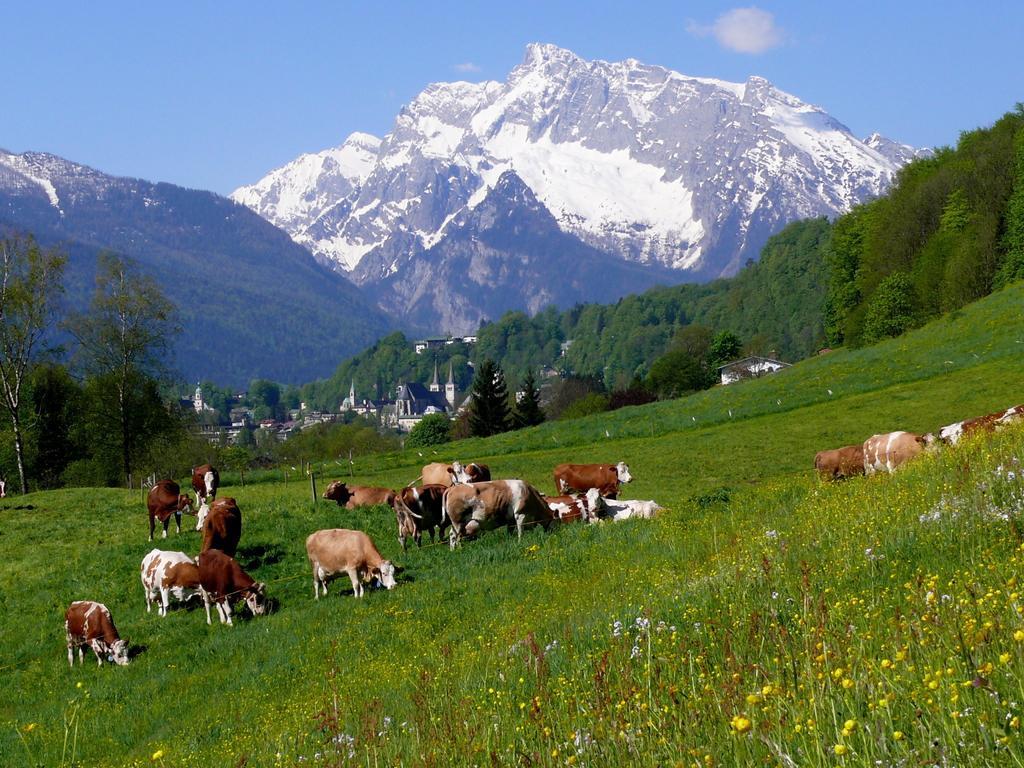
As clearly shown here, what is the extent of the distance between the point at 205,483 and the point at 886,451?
77.6 feet

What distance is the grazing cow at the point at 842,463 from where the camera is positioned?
28.8 metres

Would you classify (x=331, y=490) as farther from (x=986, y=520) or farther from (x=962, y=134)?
(x=962, y=134)

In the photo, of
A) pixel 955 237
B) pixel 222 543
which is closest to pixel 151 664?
pixel 222 543

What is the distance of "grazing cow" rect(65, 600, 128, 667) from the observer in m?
19.7

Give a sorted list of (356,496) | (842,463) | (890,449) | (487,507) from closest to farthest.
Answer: (487,507) < (890,449) < (842,463) < (356,496)

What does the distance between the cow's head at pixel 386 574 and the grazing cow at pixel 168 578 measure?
4.28 metres

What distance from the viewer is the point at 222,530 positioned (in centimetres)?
2592

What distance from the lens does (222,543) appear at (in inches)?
1016

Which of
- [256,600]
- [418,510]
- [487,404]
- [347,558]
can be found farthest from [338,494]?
[487,404]

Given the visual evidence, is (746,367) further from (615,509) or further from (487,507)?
(487,507)

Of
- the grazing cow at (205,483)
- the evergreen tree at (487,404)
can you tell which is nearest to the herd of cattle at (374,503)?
the grazing cow at (205,483)

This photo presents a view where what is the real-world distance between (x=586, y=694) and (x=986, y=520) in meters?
5.30

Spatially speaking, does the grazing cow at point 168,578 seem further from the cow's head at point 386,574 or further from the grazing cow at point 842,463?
the grazing cow at point 842,463

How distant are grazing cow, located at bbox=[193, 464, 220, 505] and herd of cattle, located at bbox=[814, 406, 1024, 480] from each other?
2108 cm
